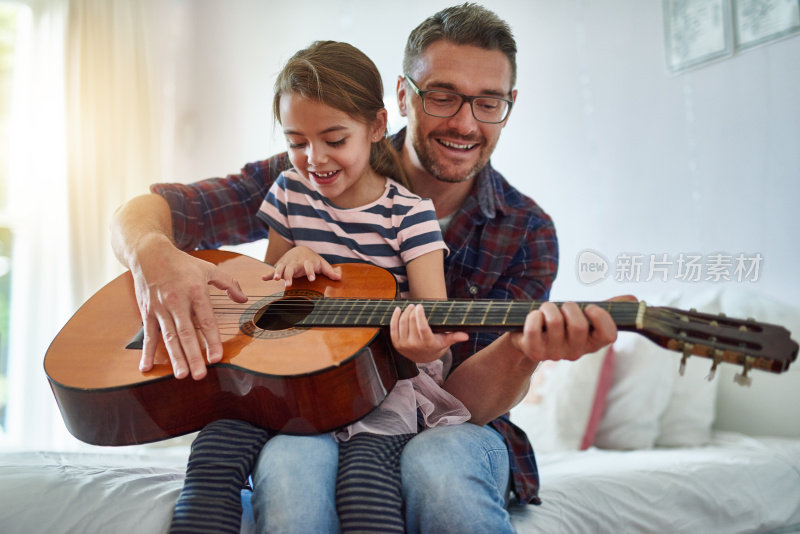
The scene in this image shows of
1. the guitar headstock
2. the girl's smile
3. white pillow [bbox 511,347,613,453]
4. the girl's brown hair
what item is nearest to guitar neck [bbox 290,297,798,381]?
the guitar headstock

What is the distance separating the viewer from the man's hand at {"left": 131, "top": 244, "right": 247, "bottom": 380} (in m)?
1.08

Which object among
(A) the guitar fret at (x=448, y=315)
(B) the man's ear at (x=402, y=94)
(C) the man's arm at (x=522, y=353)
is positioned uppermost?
(B) the man's ear at (x=402, y=94)

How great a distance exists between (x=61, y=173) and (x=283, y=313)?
2258 mm

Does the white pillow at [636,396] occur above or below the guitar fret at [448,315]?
below

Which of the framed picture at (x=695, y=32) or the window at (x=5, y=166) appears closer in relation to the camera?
the framed picture at (x=695, y=32)

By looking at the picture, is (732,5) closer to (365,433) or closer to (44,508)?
(365,433)

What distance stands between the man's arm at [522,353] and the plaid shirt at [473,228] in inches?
12.7

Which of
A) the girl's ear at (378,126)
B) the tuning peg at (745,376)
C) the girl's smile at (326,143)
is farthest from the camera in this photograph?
the girl's ear at (378,126)

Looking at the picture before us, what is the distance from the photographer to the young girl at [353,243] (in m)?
1.02

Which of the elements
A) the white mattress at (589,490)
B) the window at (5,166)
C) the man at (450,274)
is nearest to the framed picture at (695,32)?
the man at (450,274)

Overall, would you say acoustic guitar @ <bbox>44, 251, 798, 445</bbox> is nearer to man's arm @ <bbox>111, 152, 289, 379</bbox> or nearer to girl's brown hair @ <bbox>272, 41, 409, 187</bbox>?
man's arm @ <bbox>111, 152, 289, 379</bbox>

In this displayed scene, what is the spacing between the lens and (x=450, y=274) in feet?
5.17

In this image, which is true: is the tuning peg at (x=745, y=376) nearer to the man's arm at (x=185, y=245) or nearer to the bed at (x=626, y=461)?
the bed at (x=626, y=461)

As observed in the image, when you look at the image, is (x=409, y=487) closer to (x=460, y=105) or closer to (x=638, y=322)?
(x=638, y=322)
